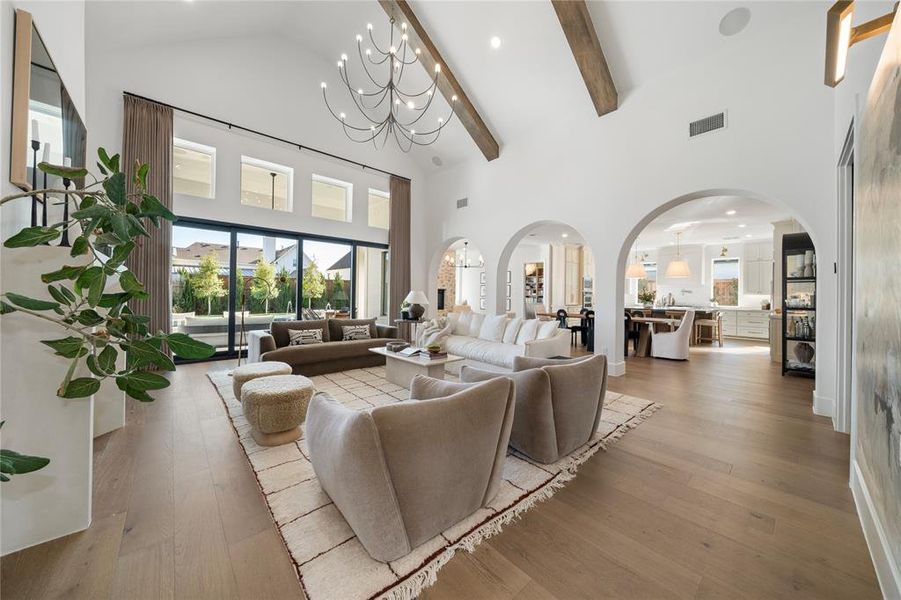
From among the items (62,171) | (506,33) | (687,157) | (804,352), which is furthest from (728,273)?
(62,171)

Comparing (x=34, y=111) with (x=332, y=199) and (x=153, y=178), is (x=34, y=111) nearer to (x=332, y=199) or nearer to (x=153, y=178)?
(x=153, y=178)

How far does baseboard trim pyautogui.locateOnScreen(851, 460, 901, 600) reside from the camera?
1.29 m

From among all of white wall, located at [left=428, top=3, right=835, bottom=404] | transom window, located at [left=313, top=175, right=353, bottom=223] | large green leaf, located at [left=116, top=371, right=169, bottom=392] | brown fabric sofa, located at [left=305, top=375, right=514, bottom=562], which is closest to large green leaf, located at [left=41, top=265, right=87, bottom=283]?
large green leaf, located at [left=116, top=371, right=169, bottom=392]

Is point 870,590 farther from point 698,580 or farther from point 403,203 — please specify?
point 403,203

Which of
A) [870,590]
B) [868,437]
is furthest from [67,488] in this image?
[868,437]

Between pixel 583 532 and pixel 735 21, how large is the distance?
5.34m

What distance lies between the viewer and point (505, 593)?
4.49 feet

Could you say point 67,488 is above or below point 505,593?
above

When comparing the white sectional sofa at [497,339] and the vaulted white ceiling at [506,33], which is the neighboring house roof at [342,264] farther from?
the vaulted white ceiling at [506,33]

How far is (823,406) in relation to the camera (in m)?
3.32

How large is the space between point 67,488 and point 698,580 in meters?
2.95

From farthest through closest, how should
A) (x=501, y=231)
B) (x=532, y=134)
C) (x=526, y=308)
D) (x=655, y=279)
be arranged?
1. (x=655, y=279)
2. (x=526, y=308)
3. (x=501, y=231)
4. (x=532, y=134)

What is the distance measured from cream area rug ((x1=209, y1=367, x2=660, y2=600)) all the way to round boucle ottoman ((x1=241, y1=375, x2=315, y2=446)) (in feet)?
0.30

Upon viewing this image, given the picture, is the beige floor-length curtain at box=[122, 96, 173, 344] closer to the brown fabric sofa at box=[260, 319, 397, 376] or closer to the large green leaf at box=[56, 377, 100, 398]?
the brown fabric sofa at box=[260, 319, 397, 376]
